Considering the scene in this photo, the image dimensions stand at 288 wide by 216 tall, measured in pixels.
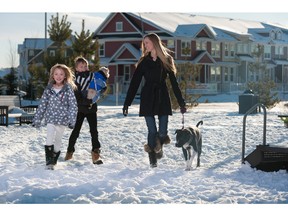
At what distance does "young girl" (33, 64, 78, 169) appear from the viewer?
373 inches

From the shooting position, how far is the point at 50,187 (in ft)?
25.7

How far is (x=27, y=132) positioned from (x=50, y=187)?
31.2ft

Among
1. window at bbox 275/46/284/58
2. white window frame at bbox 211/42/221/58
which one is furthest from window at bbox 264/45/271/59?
white window frame at bbox 211/42/221/58

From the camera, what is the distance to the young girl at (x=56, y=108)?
948 centimetres

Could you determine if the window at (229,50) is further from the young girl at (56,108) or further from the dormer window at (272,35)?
the young girl at (56,108)

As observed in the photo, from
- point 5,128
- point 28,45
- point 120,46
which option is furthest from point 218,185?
point 28,45

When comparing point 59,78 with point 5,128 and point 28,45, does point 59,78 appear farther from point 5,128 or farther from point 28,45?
point 28,45

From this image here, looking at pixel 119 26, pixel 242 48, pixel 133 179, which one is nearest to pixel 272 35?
pixel 242 48

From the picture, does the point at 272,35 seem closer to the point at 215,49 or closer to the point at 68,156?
the point at 215,49

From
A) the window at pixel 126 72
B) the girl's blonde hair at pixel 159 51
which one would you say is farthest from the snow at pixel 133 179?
the window at pixel 126 72

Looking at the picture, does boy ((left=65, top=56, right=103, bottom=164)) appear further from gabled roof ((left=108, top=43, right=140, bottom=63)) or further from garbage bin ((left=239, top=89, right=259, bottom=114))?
gabled roof ((left=108, top=43, right=140, bottom=63))

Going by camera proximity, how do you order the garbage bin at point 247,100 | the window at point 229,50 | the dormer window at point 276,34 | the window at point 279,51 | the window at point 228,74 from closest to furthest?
the garbage bin at point 247,100
the window at point 228,74
the window at point 229,50
the dormer window at point 276,34
the window at point 279,51

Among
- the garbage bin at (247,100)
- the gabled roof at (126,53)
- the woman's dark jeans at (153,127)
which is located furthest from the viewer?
the gabled roof at (126,53)

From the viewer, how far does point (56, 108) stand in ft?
31.2
